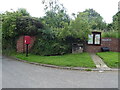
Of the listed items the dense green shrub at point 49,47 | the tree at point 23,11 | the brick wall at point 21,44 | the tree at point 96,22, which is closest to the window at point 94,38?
the tree at point 96,22

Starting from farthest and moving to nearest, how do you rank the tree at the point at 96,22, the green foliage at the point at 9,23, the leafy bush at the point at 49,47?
the tree at the point at 96,22 < the green foliage at the point at 9,23 < the leafy bush at the point at 49,47

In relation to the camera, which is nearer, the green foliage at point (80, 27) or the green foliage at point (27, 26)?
the green foliage at point (80, 27)

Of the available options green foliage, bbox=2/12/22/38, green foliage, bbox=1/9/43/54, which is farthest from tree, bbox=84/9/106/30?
green foliage, bbox=2/12/22/38

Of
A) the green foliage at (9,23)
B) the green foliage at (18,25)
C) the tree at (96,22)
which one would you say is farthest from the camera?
the tree at (96,22)

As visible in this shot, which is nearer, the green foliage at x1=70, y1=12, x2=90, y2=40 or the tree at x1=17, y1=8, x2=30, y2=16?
the green foliage at x1=70, y1=12, x2=90, y2=40

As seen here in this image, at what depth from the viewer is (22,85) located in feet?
17.1

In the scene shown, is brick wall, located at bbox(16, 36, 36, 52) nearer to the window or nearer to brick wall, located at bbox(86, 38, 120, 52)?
the window

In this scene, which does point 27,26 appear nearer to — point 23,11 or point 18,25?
point 18,25

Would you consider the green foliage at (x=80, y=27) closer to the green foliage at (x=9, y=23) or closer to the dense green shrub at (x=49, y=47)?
the dense green shrub at (x=49, y=47)

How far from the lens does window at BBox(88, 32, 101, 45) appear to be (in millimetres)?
13969

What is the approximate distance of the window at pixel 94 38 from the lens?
14.0 m

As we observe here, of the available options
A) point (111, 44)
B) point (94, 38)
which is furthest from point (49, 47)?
point (111, 44)

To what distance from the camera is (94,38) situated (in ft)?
46.1

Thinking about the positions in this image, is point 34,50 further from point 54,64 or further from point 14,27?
point 54,64
